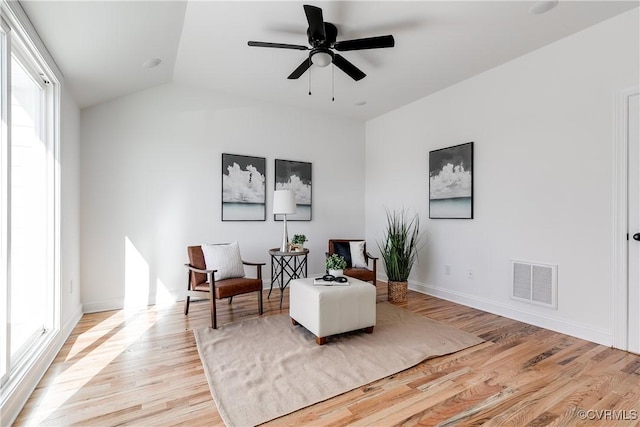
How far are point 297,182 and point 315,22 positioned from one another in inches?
111

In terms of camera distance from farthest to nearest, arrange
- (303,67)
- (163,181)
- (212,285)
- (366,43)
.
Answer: (163,181), (212,285), (303,67), (366,43)

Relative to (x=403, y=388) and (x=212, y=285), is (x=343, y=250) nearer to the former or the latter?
(x=212, y=285)

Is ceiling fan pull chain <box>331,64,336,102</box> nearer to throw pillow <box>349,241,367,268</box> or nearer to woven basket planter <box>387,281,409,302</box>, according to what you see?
throw pillow <box>349,241,367,268</box>

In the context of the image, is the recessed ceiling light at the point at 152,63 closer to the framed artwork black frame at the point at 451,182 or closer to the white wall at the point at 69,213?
the white wall at the point at 69,213

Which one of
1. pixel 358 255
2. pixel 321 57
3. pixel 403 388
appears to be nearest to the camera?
pixel 403 388

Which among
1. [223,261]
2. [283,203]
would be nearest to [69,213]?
[223,261]

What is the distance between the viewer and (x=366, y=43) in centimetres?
241

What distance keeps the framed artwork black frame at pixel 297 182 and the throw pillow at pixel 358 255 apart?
1036 mm

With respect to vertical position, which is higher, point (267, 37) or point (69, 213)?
point (267, 37)

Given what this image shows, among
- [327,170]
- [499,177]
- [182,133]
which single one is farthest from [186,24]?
[499,177]

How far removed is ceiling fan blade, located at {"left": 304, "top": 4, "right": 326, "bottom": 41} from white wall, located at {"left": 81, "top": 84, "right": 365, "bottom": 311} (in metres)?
2.33

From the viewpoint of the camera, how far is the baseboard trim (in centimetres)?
273

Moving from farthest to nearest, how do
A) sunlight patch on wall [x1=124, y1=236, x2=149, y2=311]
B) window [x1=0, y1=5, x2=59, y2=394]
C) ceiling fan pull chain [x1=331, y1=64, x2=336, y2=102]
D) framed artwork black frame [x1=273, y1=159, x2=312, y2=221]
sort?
framed artwork black frame [x1=273, y1=159, x2=312, y2=221] → sunlight patch on wall [x1=124, y1=236, x2=149, y2=311] → ceiling fan pull chain [x1=331, y1=64, x2=336, y2=102] → window [x1=0, y1=5, x2=59, y2=394]

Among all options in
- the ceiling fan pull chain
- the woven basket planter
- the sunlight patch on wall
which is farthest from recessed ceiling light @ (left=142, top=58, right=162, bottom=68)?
the woven basket planter
